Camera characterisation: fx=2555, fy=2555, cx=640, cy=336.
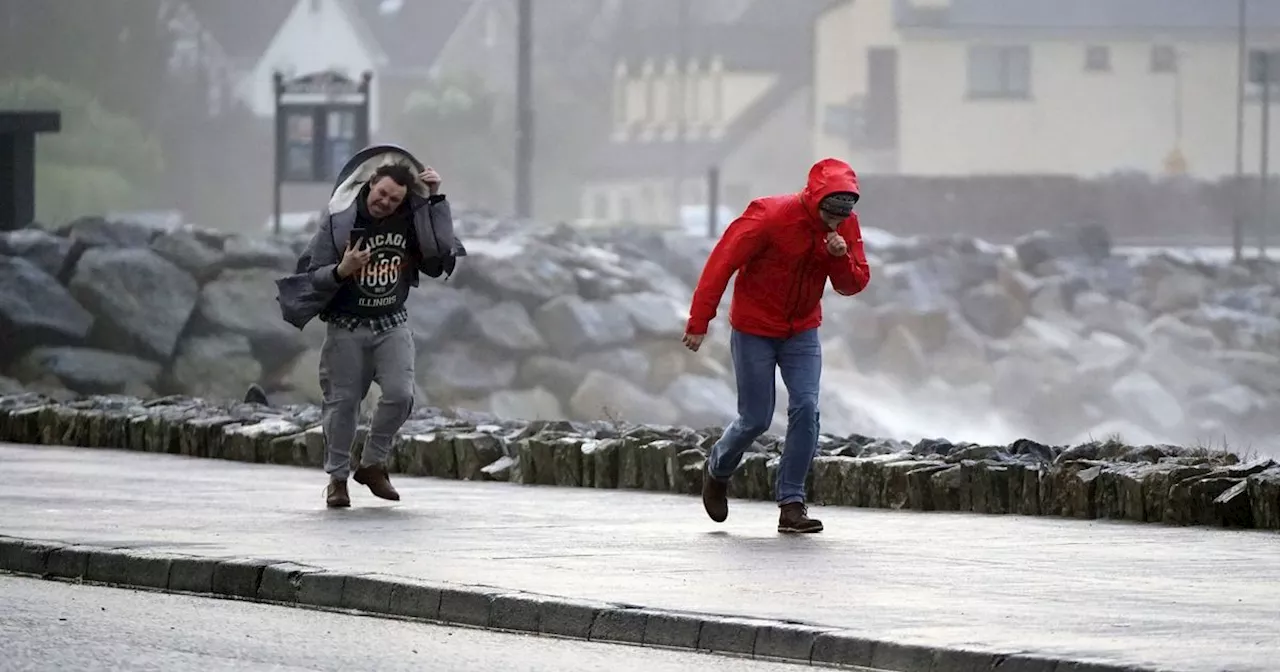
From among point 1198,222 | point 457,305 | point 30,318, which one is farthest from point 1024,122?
point 30,318

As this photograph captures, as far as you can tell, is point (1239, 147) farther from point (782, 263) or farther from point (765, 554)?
point (765, 554)

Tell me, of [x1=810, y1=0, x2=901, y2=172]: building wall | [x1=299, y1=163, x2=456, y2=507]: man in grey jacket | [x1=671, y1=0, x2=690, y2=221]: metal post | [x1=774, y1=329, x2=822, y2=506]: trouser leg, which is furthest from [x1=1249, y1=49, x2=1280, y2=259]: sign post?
[x1=774, y1=329, x2=822, y2=506]: trouser leg

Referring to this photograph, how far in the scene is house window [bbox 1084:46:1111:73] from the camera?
7706 centimetres

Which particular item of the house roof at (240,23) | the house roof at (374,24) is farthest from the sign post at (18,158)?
the house roof at (374,24)

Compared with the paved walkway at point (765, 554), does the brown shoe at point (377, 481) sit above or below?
above

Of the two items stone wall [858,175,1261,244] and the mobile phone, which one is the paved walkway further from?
stone wall [858,175,1261,244]

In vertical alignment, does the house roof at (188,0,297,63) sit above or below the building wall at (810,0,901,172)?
above

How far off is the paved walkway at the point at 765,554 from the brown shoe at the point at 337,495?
0.16m

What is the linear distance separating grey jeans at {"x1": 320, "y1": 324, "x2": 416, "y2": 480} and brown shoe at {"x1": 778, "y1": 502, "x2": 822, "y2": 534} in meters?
2.47

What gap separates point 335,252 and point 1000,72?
64.3 metres

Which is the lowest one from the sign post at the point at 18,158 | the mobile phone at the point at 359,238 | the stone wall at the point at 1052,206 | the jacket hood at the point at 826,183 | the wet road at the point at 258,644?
the wet road at the point at 258,644

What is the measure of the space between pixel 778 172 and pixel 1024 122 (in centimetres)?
892

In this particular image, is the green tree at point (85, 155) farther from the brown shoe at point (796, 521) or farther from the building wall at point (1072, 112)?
the brown shoe at point (796, 521)

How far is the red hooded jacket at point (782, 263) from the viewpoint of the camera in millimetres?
12328
